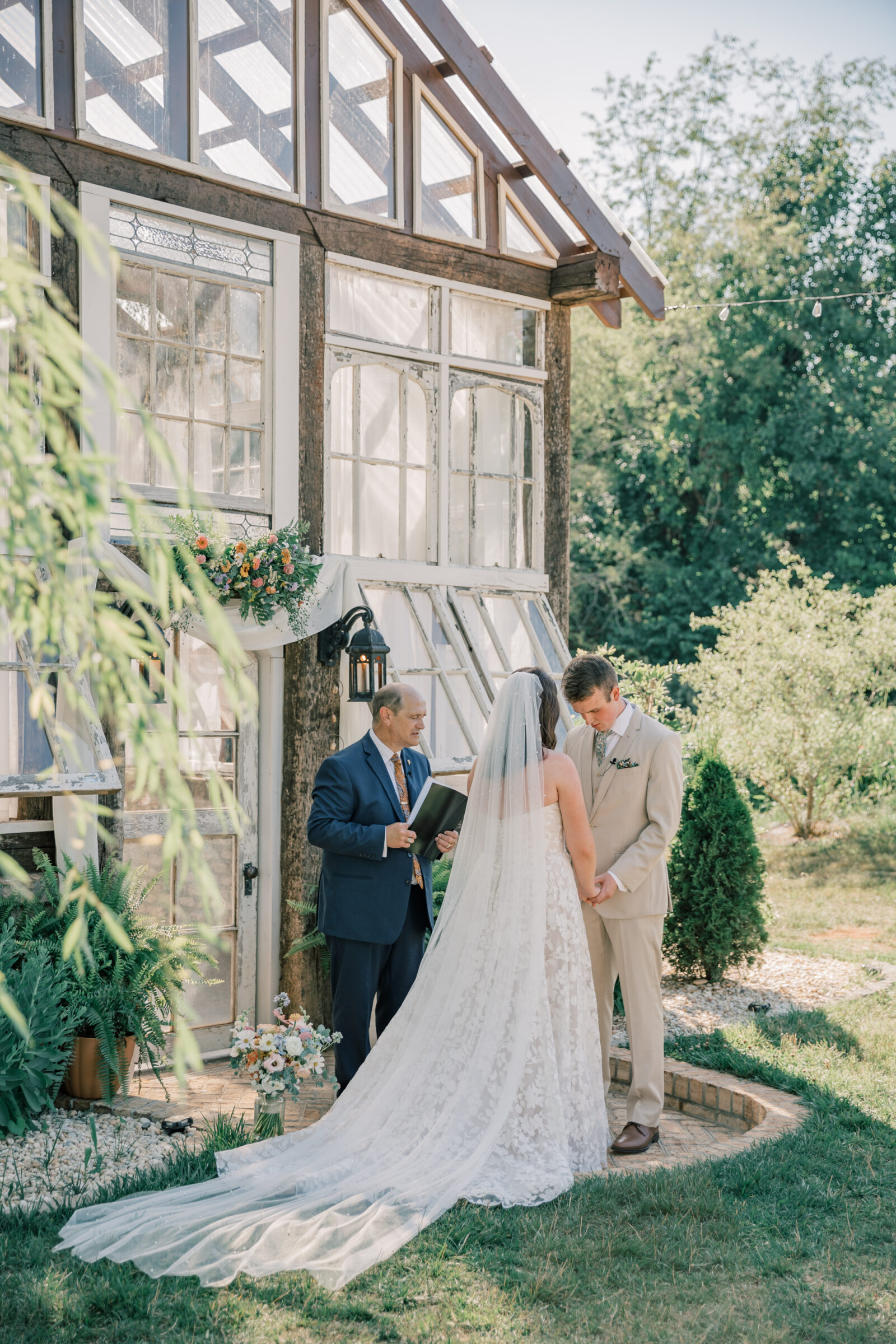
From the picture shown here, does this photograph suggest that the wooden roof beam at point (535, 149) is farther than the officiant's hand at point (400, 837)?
Yes

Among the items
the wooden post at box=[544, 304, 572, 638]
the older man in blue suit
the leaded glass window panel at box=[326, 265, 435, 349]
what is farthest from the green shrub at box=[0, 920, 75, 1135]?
the wooden post at box=[544, 304, 572, 638]

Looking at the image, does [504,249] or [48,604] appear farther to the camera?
[504,249]

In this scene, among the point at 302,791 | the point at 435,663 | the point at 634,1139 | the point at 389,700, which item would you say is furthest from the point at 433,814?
the point at 435,663

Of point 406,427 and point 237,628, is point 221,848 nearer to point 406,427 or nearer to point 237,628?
point 237,628

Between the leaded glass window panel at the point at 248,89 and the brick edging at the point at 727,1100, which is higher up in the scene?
the leaded glass window panel at the point at 248,89

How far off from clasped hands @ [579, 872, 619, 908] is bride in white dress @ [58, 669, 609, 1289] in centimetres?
8

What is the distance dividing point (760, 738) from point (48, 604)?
1419 cm

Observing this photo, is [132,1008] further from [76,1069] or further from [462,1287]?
[462,1287]

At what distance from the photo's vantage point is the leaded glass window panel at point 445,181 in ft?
26.5

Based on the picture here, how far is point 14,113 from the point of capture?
241 inches

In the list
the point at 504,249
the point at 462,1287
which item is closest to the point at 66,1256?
Answer: the point at 462,1287

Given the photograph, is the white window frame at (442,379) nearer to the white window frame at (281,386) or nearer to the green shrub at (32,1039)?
the white window frame at (281,386)

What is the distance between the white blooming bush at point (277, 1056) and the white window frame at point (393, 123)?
16.3 ft

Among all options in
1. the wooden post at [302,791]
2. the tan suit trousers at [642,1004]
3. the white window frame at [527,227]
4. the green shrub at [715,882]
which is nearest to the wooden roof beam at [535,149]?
the white window frame at [527,227]
